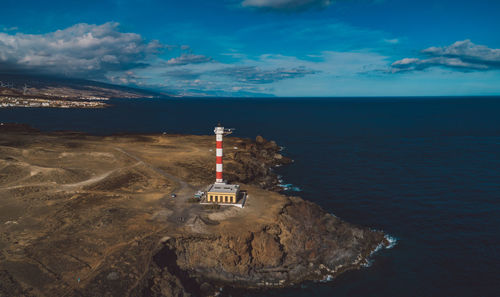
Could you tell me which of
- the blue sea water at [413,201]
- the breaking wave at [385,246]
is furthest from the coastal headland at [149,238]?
the blue sea water at [413,201]

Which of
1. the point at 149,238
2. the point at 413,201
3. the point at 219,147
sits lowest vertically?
the point at 413,201

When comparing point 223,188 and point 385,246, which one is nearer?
point 385,246

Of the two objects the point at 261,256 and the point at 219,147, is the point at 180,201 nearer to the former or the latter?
the point at 219,147

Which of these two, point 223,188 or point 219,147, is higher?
point 219,147

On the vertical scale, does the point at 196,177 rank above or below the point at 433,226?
above

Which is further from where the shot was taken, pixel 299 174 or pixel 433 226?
pixel 299 174

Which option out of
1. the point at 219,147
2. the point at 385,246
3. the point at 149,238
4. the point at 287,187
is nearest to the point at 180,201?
the point at 219,147

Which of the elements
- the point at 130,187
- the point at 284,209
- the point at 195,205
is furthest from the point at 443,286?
the point at 130,187

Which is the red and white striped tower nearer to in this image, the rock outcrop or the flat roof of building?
the flat roof of building

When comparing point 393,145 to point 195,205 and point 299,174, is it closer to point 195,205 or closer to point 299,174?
point 299,174
